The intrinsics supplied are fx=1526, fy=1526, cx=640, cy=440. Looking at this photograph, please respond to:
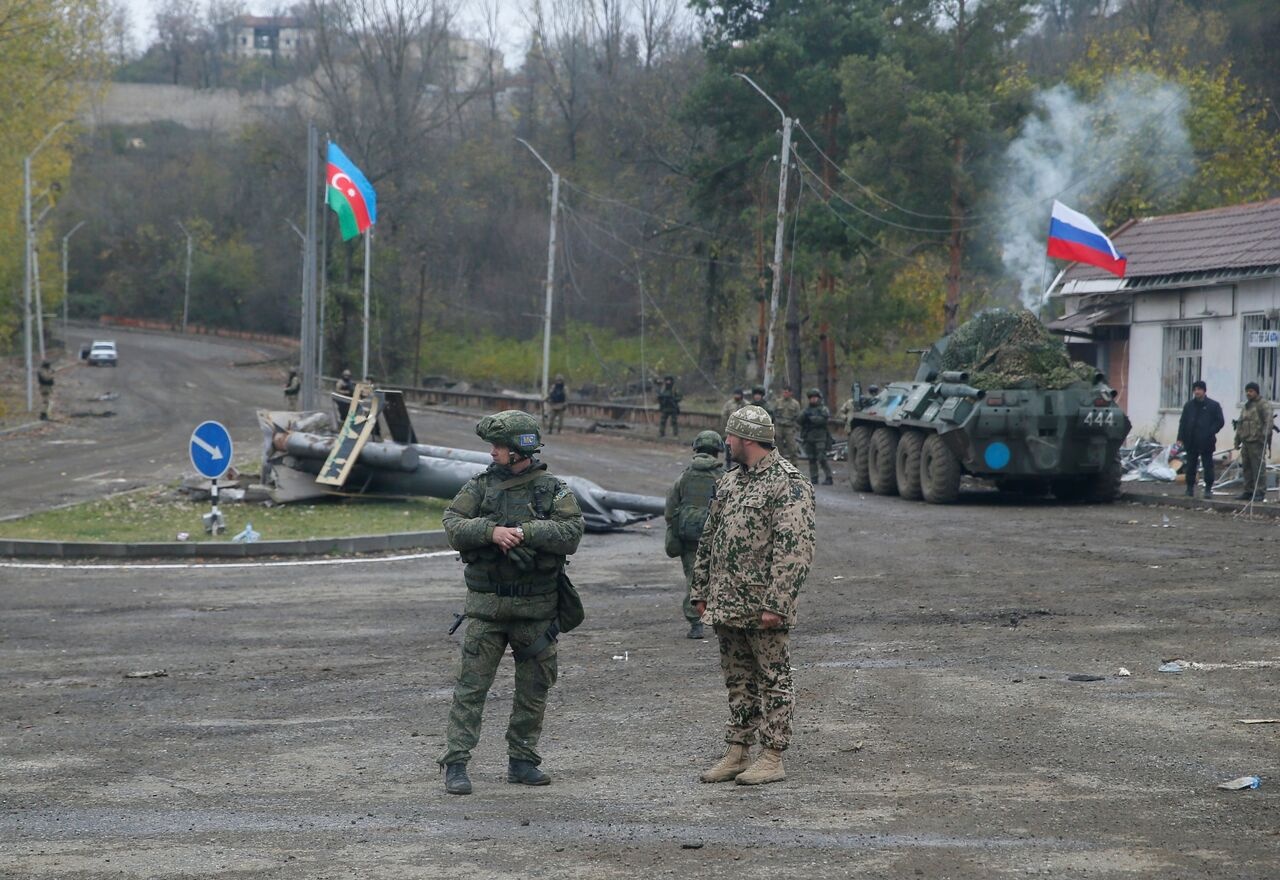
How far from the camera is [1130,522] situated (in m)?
20.3

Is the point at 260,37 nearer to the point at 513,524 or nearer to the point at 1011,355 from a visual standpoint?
the point at 1011,355

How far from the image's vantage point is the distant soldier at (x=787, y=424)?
26.7 m

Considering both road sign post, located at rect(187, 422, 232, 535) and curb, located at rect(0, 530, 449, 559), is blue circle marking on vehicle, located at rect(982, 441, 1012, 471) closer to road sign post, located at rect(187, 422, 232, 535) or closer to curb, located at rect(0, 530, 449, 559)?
curb, located at rect(0, 530, 449, 559)

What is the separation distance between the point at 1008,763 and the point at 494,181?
255 feet

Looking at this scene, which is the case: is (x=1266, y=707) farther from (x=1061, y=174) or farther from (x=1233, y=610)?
(x=1061, y=174)

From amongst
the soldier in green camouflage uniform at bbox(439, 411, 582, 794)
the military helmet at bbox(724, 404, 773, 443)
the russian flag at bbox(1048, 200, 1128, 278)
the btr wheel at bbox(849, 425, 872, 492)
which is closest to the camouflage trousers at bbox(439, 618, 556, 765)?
the soldier in green camouflage uniform at bbox(439, 411, 582, 794)

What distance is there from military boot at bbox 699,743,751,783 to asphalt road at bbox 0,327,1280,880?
13cm

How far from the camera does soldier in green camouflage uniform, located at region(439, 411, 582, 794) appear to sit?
7090mm

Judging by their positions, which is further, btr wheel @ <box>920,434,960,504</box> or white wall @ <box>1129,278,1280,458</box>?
white wall @ <box>1129,278,1280,458</box>

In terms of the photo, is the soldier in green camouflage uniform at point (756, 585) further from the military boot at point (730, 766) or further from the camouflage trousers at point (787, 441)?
the camouflage trousers at point (787, 441)

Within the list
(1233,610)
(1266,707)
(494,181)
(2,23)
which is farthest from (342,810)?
(494,181)

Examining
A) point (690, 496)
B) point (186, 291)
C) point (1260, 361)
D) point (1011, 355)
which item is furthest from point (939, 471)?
point (186, 291)

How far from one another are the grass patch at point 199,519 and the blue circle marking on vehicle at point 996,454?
811 centimetres

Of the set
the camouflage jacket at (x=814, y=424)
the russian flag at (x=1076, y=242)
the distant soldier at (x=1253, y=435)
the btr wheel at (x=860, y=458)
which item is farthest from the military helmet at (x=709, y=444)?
the russian flag at (x=1076, y=242)
